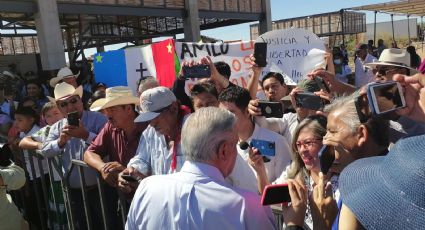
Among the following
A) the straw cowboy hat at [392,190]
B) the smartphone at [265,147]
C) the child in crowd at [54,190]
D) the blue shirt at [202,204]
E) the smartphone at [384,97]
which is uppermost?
the smartphone at [384,97]

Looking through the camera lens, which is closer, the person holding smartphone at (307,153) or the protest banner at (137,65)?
the person holding smartphone at (307,153)

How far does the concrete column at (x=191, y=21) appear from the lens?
538 inches

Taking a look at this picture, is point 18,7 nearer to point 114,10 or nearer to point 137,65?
point 114,10

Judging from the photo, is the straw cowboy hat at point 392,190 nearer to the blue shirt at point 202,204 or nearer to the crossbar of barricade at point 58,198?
the blue shirt at point 202,204

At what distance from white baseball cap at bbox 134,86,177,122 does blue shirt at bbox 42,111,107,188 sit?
0.94 m

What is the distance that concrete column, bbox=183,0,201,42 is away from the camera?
13.7 meters

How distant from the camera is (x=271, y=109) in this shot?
98.0 inches

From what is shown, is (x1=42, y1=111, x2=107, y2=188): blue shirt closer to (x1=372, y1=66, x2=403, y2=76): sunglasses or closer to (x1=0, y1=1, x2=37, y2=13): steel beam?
(x1=372, y1=66, x2=403, y2=76): sunglasses

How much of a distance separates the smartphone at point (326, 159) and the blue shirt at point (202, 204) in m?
0.29

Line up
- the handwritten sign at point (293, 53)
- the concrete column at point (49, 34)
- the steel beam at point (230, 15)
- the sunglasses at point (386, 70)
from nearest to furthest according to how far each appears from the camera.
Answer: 1. the sunglasses at point (386, 70)
2. the handwritten sign at point (293, 53)
3. the concrete column at point (49, 34)
4. the steel beam at point (230, 15)

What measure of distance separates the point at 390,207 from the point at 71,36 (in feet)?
55.4

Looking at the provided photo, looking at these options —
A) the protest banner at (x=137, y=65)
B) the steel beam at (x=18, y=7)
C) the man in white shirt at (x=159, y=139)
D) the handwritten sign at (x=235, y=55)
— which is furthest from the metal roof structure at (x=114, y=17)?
the man in white shirt at (x=159, y=139)

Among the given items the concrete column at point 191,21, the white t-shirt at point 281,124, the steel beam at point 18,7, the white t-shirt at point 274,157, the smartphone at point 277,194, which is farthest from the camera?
the concrete column at point 191,21

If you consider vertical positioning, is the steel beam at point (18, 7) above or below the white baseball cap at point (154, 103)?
above
